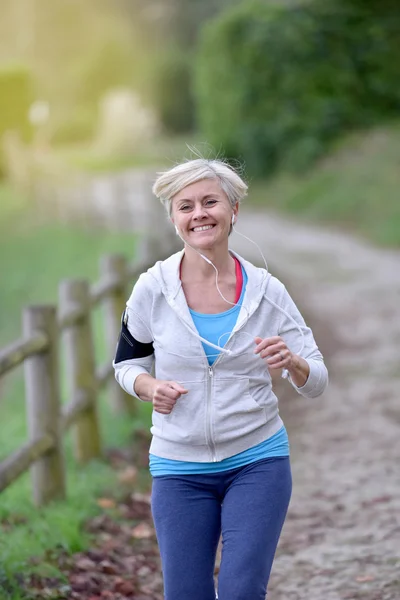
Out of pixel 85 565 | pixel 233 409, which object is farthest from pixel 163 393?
pixel 85 565

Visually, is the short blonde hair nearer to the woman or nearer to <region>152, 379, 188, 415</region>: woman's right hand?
the woman

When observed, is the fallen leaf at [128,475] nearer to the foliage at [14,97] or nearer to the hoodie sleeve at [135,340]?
the hoodie sleeve at [135,340]

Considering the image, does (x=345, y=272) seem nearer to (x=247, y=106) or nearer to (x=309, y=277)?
(x=309, y=277)

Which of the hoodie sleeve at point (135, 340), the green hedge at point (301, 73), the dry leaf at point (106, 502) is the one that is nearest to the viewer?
the hoodie sleeve at point (135, 340)

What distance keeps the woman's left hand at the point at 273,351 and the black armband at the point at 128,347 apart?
0.42 meters

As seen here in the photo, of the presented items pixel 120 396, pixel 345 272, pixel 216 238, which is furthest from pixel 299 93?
pixel 216 238

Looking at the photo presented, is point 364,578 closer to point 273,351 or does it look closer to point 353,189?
point 273,351

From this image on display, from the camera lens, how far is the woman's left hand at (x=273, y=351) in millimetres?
2898

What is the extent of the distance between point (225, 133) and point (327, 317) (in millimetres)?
13539

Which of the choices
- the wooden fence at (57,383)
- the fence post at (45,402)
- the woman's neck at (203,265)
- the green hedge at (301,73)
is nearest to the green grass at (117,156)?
the green hedge at (301,73)

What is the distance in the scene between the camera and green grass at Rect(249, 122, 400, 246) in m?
17.2

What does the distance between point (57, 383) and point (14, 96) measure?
85.5ft

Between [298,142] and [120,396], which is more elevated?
[298,142]

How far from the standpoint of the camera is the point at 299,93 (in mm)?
22250
